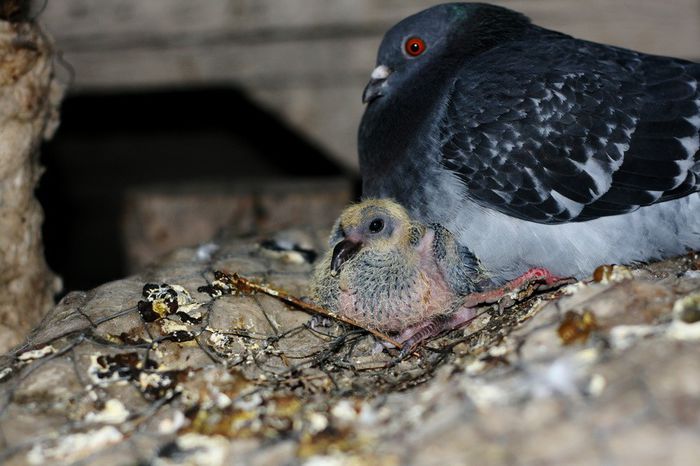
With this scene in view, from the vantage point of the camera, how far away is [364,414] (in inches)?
87.9

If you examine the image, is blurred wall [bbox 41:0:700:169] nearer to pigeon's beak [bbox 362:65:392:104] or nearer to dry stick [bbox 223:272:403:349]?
pigeon's beak [bbox 362:65:392:104]

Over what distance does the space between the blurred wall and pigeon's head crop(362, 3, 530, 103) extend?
0.78 metres

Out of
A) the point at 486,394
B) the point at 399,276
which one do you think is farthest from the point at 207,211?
the point at 486,394

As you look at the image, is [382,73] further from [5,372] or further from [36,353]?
[5,372]

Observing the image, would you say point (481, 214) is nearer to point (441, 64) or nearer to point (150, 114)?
point (441, 64)

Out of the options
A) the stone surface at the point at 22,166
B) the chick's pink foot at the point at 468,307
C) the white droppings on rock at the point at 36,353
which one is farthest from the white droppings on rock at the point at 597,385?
the stone surface at the point at 22,166

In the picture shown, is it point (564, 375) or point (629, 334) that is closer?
point (564, 375)

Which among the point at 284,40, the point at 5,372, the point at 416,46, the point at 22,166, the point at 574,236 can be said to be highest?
the point at 416,46

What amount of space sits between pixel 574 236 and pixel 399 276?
70 cm

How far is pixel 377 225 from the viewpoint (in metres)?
3.22

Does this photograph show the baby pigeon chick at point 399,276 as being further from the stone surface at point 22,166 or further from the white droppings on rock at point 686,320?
the stone surface at point 22,166

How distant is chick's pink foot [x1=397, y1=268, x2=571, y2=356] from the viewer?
9.93ft

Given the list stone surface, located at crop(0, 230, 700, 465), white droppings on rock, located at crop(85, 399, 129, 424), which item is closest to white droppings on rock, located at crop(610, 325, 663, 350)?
stone surface, located at crop(0, 230, 700, 465)

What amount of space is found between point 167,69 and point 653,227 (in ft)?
9.67
